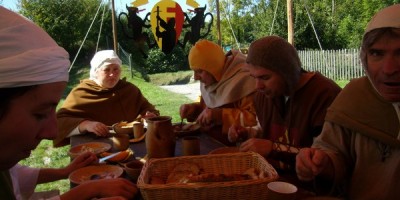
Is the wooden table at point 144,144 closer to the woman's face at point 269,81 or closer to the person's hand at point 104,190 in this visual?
the woman's face at point 269,81

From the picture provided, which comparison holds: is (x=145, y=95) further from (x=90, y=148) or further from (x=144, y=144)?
(x=90, y=148)

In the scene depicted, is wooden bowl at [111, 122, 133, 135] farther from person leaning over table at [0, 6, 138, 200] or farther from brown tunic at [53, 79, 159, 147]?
person leaning over table at [0, 6, 138, 200]

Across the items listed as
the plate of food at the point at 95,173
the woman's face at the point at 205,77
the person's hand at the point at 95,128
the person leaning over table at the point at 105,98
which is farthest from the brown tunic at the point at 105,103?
the plate of food at the point at 95,173

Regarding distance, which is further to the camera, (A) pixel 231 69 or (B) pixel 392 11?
(A) pixel 231 69

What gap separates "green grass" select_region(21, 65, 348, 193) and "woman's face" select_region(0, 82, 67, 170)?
3.63 m

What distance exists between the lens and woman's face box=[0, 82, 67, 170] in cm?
110

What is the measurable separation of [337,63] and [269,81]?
47.7 ft

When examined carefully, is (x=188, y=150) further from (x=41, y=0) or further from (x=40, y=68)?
(x=41, y=0)

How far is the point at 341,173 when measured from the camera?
199 cm

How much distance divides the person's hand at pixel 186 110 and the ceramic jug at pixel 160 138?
163 centimetres

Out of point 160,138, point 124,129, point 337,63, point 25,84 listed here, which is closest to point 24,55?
point 25,84

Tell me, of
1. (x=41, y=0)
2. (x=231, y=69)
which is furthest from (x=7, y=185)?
(x=41, y=0)

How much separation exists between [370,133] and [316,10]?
25.0 m

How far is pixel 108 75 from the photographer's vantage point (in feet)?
14.0
